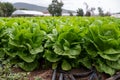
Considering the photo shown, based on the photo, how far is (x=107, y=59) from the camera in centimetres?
350

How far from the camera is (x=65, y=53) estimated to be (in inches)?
140

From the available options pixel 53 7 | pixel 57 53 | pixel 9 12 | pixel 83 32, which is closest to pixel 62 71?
pixel 57 53

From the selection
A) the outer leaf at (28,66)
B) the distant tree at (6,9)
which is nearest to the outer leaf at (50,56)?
the outer leaf at (28,66)

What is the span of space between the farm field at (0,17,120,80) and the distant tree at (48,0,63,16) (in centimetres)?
4710

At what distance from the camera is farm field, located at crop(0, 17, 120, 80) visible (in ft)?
11.6

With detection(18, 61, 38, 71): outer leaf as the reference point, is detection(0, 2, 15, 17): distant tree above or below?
below

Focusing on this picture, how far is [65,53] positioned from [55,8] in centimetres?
4888

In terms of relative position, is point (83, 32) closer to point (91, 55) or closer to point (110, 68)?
point (91, 55)

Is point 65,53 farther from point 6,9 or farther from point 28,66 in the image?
point 6,9

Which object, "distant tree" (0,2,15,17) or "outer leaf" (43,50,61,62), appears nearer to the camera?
"outer leaf" (43,50,61,62)

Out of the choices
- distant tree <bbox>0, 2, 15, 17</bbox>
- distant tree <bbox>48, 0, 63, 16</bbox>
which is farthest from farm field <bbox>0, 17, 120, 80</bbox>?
distant tree <bbox>0, 2, 15, 17</bbox>

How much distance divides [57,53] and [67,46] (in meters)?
0.15

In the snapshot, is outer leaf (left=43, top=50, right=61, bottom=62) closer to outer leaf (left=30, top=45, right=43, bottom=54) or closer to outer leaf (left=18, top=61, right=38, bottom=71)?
outer leaf (left=30, top=45, right=43, bottom=54)

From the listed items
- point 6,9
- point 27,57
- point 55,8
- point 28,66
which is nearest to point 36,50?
point 27,57
